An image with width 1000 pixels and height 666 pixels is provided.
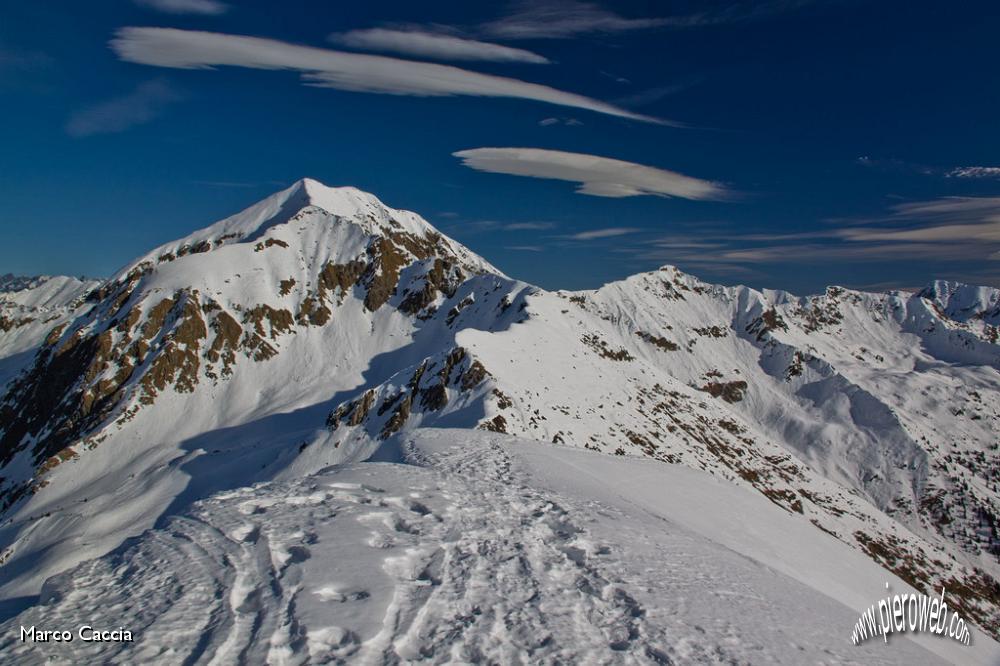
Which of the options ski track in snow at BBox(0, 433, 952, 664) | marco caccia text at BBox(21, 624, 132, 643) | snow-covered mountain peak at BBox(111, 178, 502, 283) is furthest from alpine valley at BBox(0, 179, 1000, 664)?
snow-covered mountain peak at BBox(111, 178, 502, 283)

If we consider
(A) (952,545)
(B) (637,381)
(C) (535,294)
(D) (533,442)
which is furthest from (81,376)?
(A) (952,545)

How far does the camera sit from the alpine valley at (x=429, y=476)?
827 cm

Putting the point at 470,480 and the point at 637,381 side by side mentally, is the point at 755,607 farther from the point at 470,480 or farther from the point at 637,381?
the point at 637,381

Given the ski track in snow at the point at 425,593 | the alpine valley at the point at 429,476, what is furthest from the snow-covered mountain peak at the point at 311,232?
the ski track in snow at the point at 425,593

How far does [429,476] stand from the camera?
15.3 metres

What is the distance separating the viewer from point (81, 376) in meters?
105

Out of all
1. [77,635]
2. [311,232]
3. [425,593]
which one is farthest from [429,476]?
[311,232]

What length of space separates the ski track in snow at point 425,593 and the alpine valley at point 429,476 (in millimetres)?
60

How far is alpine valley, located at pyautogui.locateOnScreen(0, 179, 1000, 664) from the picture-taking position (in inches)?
325

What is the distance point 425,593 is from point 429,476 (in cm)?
663

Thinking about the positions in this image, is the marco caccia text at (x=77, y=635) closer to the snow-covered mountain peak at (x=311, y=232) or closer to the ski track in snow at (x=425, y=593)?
the ski track in snow at (x=425, y=593)

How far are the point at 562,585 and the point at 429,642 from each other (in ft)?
9.58

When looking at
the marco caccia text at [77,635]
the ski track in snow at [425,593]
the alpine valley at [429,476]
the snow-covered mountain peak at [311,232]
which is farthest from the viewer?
the snow-covered mountain peak at [311,232]

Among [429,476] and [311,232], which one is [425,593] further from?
[311,232]
